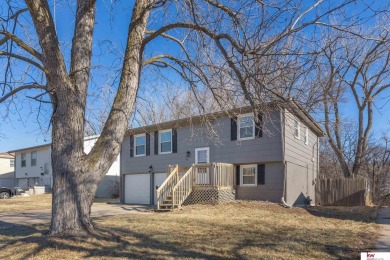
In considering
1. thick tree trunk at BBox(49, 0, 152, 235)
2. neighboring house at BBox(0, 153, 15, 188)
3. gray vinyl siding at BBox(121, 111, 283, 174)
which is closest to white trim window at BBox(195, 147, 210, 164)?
gray vinyl siding at BBox(121, 111, 283, 174)

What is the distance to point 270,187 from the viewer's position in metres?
16.3

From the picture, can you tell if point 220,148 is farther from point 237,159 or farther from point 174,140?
point 174,140

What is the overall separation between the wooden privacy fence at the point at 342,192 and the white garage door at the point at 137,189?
385 inches

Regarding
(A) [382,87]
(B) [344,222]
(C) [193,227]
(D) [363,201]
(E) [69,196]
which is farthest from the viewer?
(A) [382,87]

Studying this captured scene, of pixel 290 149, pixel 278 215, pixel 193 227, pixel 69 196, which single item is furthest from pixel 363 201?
pixel 69 196

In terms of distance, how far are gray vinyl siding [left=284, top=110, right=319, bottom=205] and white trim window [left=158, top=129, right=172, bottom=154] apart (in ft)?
21.6

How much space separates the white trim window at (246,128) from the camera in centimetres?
1681

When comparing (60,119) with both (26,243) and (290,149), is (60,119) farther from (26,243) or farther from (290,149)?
(290,149)

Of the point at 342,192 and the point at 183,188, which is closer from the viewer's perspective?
the point at 183,188

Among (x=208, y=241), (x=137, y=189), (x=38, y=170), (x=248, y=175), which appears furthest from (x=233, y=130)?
(x=38, y=170)

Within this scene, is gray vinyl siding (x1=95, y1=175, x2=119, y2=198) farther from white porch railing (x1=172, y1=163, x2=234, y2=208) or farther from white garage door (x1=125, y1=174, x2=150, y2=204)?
white porch railing (x1=172, y1=163, x2=234, y2=208)

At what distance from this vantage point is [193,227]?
9.33 meters

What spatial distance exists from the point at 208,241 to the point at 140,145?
51.0 ft

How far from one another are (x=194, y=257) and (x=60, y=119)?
11.2 feet
